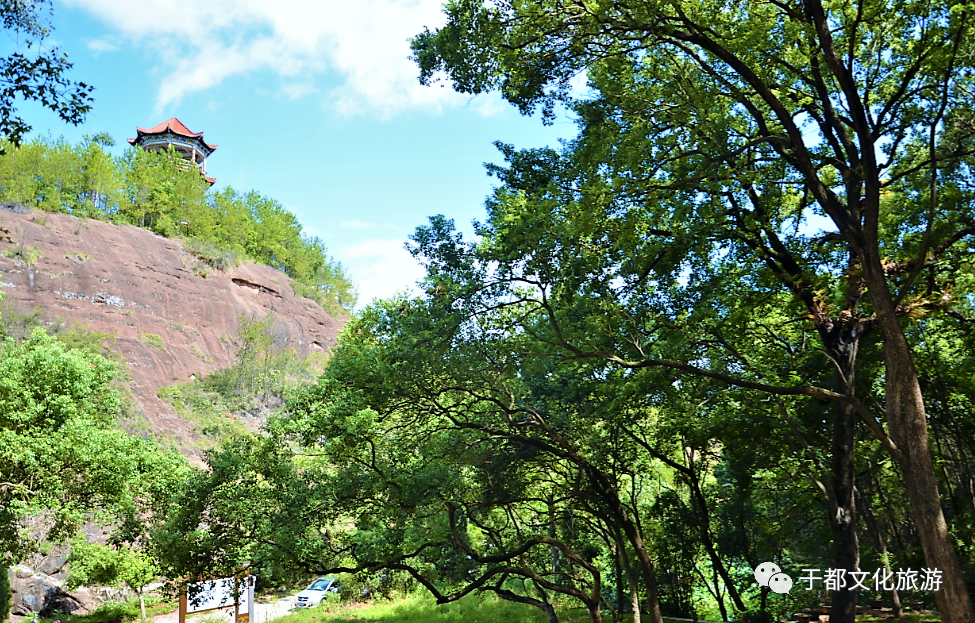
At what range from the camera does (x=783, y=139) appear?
23.6ft

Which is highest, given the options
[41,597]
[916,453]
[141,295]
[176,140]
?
[176,140]

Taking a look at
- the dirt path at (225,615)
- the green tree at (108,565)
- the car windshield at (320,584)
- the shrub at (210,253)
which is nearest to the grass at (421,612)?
the dirt path at (225,615)

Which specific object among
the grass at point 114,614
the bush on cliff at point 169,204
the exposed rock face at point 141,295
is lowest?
the grass at point 114,614

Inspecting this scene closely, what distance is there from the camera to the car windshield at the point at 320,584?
23564 millimetres

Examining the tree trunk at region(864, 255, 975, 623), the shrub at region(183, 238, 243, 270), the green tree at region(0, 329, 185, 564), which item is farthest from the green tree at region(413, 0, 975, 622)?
the shrub at region(183, 238, 243, 270)

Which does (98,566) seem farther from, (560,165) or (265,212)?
(265,212)

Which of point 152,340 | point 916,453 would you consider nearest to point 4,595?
point 916,453

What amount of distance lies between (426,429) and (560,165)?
5.38 meters

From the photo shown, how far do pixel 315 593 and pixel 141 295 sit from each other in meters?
23.1

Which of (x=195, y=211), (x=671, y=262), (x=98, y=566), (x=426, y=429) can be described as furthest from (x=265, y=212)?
(x=671, y=262)

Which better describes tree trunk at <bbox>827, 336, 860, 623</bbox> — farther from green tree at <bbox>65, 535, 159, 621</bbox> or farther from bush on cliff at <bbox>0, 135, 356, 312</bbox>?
bush on cliff at <bbox>0, 135, 356, 312</bbox>

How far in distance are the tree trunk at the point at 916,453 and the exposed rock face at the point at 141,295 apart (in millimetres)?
30875

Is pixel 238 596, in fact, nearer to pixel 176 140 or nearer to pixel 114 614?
pixel 114 614

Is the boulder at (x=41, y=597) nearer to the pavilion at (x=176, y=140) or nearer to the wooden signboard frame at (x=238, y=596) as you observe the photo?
the wooden signboard frame at (x=238, y=596)
